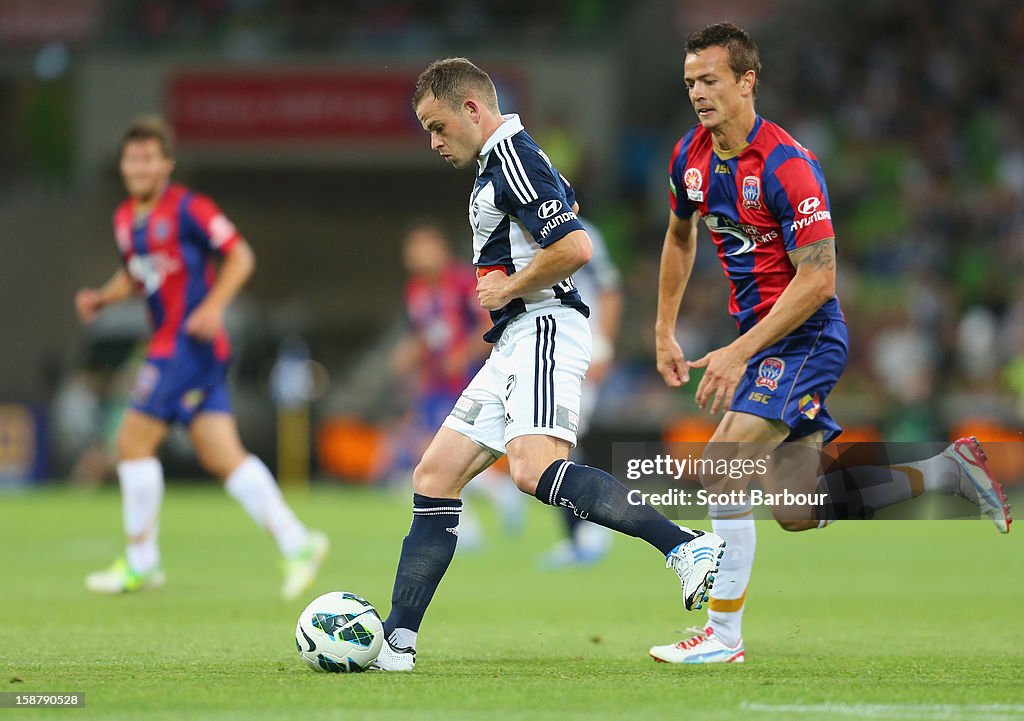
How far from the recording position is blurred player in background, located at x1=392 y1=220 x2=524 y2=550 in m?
12.2

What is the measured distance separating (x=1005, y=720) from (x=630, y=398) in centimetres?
1448

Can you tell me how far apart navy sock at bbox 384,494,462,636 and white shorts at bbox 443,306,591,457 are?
0.98 feet

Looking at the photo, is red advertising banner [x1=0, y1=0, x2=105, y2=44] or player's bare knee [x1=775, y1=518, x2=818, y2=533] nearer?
player's bare knee [x1=775, y1=518, x2=818, y2=533]

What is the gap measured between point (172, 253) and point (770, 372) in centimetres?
409

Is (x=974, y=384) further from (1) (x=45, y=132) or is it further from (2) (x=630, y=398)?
(1) (x=45, y=132)

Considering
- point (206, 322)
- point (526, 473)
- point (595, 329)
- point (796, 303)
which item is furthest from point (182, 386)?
point (796, 303)

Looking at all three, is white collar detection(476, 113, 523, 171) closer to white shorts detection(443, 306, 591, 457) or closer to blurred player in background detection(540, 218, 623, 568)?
white shorts detection(443, 306, 591, 457)

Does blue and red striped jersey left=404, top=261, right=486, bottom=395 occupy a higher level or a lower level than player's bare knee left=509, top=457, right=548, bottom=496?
higher

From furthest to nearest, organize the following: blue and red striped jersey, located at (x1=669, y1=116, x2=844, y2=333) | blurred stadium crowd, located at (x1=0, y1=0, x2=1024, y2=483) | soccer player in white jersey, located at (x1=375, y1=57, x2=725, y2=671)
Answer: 1. blurred stadium crowd, located at (x1=0, y1=0, x2=1024, y2=483)
2. blue and red striped jersey, located at (x1=669, y1=116, x2=844, y2=333)
3. soccer player in white jersey, located at (x1=375, y1=57, x2=725, y2=671)

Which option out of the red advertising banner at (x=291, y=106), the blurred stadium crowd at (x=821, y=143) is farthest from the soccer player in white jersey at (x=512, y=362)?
the red advertising banner at (x=291, y=106)

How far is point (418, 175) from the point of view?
1038 inches

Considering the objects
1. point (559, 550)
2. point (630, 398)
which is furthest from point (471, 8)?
point (559, 550)

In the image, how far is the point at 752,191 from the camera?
5.77 m

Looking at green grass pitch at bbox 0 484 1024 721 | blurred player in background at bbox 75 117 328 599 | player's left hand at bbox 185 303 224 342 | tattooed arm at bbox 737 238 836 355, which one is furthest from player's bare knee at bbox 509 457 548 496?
player's left hand at bbox 185 303 224 342
